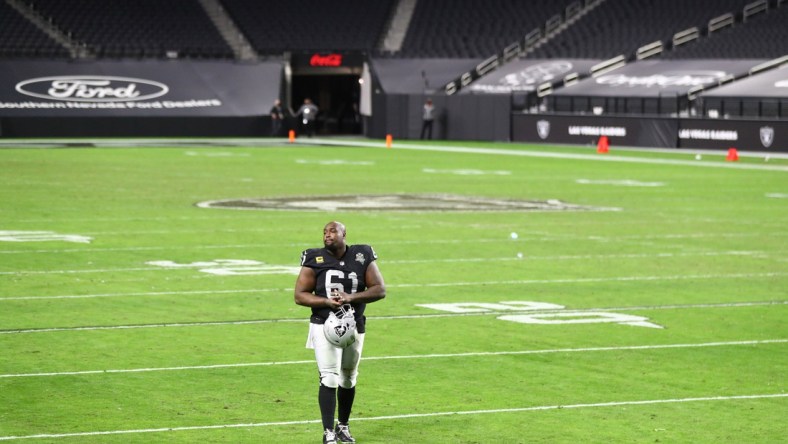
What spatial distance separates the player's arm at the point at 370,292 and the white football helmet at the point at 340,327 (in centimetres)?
6

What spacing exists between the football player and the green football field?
68 cm

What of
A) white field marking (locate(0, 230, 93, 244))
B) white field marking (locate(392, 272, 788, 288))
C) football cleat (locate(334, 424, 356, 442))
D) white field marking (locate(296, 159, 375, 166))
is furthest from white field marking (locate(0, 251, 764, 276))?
white field marking (locate(296, 159, 375, 166))

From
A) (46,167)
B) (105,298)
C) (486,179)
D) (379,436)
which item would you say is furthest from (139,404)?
(46,167)

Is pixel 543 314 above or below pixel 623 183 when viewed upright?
below

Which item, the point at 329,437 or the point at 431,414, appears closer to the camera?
the point at 329,437

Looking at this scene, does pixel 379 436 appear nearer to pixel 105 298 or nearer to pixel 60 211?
pixel 105 298

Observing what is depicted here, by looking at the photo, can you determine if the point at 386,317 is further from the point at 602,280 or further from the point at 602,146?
the point at 602,146

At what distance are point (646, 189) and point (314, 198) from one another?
7748mm

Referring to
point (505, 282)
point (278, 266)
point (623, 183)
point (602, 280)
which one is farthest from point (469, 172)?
point (505, 282)

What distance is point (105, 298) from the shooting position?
16.5m

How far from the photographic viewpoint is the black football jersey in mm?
9328

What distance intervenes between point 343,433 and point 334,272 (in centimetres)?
107

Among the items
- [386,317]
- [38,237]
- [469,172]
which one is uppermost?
[469,172]

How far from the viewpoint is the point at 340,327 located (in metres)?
9.16
